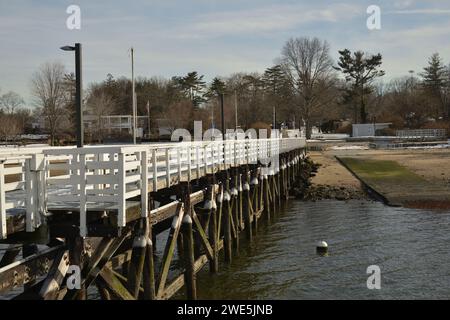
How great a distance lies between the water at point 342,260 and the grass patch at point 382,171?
10.6 metres

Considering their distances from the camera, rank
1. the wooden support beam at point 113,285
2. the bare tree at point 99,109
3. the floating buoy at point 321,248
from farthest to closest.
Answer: the bare tree at point 99,109
the floating buoy at point 321,248
the wooden support beam at point 113,285

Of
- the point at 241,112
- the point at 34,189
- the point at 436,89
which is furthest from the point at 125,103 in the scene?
the point at 34,189

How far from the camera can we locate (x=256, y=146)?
76.0 ft

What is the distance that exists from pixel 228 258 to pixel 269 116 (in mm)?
70798

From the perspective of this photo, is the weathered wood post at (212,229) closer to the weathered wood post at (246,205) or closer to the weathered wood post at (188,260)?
the weathered wood post at (188,260)

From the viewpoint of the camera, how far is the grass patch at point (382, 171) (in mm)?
34519

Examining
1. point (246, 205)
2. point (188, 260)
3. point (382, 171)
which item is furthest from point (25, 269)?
point (382, 171)

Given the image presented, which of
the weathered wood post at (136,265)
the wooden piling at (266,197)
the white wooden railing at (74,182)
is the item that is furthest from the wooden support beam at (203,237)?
the wooden piling at (266,197)

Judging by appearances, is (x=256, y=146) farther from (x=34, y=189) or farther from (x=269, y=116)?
(x=269, y=116)

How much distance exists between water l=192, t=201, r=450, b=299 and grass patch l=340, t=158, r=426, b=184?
10.6 meters

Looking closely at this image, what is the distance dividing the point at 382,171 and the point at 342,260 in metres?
25.0

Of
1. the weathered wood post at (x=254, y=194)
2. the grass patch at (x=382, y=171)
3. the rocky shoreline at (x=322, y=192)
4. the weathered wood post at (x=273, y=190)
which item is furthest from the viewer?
the grass patch at (x=382, y=171)

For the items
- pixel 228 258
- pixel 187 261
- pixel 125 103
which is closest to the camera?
pixel 187 261

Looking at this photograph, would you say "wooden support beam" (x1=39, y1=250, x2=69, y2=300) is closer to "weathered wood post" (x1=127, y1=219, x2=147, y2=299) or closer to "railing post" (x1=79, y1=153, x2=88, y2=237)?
"railing post" (x1=79, y1=153, x2=88, y2=237)
